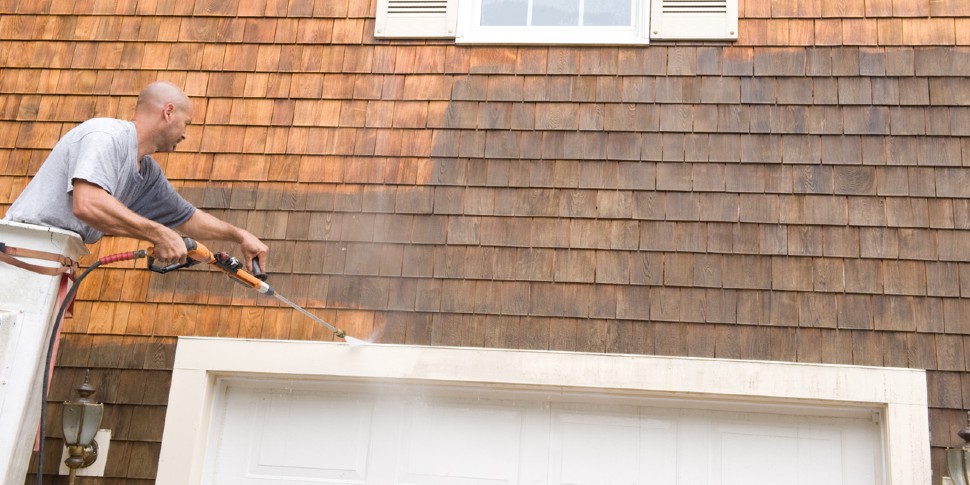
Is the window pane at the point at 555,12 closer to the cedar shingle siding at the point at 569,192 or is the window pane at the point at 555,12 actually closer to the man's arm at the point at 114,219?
the cedar shingle siding at the point at 569,192

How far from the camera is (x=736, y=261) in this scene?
159 inches

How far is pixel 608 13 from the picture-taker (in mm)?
4512

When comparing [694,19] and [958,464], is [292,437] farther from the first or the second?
[958,464]

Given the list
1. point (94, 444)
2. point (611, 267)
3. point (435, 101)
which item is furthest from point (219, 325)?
point (611, 267)

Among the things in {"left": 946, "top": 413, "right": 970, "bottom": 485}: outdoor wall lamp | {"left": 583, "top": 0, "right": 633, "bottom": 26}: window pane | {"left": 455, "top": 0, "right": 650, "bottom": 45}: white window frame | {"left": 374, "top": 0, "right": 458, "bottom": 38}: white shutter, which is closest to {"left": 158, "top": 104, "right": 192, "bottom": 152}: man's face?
{"left": 374, "top": 0, "right": 458, "bottom": 38}: white shutter

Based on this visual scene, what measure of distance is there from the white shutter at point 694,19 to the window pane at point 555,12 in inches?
15.7

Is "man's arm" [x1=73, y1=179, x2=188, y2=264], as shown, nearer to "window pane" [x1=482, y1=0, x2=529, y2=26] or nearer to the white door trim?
the white door trim

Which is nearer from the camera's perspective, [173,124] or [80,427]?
[173,124]

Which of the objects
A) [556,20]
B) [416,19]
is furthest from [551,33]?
[416,19]

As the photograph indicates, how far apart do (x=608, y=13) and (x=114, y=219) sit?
2570 mm

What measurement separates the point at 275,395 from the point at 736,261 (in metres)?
2.21

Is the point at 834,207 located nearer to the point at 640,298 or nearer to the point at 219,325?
the point at 640,298

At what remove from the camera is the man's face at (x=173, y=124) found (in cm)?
352

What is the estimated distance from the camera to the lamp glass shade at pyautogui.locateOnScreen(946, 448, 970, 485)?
3635 mm
